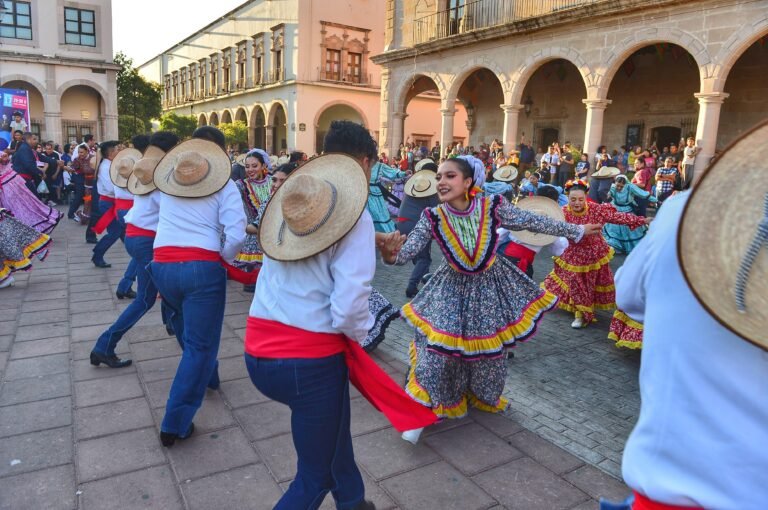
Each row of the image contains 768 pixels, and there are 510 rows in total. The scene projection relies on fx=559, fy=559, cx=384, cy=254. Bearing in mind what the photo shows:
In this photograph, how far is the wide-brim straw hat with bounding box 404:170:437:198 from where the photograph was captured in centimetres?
822

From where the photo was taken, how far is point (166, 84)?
57.7 metres

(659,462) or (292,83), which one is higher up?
(292,83)

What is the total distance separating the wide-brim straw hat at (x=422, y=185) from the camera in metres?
8.22

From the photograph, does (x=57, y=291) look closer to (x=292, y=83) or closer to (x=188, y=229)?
(x=188, y=229)

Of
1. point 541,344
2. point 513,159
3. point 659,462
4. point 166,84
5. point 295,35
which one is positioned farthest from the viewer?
point 166,84

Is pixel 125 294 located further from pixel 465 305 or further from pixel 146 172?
pixel 465 305

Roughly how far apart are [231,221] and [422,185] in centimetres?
513

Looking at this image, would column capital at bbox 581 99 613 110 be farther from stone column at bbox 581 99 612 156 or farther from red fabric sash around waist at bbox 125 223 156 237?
red fabric sash around waist at bbox 125 223 156 237

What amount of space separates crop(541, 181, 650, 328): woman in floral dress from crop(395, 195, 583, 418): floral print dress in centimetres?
248

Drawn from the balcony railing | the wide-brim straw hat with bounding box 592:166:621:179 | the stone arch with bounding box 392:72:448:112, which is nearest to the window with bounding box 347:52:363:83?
the stone arch with bounding box 392:72:448:112

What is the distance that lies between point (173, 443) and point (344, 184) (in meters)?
2.16

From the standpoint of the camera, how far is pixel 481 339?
3732 millimetres

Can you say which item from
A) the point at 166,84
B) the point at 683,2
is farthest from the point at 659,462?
the point at 166,84

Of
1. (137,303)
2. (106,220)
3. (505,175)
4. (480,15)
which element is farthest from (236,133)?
(137,303)
